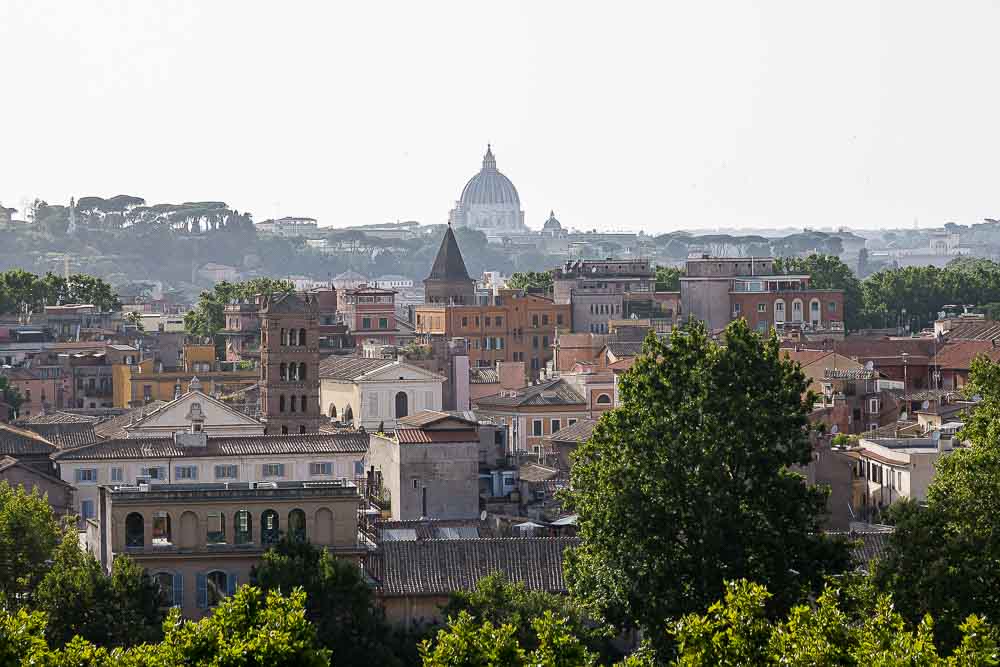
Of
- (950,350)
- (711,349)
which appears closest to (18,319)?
(950,350)

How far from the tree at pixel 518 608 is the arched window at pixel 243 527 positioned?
4.12 meters

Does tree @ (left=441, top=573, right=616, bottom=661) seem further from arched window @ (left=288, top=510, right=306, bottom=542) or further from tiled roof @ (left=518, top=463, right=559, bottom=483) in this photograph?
tiled roof @ (left=518, top=463, right=559, bottom=483)

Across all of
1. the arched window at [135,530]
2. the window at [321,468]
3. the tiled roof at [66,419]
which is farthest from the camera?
the tiled roof at [66,419]

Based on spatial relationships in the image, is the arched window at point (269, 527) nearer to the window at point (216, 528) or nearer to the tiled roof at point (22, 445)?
the window at point (216, 528)

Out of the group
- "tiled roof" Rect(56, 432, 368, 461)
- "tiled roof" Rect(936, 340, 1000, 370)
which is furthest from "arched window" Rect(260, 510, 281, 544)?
"tiled roof" Rect(936, 340, 1000, 370)

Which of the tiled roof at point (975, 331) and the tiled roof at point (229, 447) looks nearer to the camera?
the tiled roof at point (229, 447)

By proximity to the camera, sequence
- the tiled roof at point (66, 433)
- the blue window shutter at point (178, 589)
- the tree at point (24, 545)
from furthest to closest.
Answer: the tiled roof at point (66, 433) < the tree at point (24, 545) < the blue window shutter at point (178, 589)

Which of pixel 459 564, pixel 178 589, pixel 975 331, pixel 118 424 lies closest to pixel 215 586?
pixel 178 589

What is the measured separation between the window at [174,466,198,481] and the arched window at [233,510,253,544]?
13.4 meters

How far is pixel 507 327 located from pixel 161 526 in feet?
221

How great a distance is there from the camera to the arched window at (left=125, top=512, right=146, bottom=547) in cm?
4362

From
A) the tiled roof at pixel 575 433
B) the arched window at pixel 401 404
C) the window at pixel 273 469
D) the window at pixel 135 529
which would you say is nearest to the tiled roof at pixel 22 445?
the window at pixel 273 469

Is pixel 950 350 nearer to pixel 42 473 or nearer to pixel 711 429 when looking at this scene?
pixel 42 473

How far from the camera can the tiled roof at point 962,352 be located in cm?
7762
